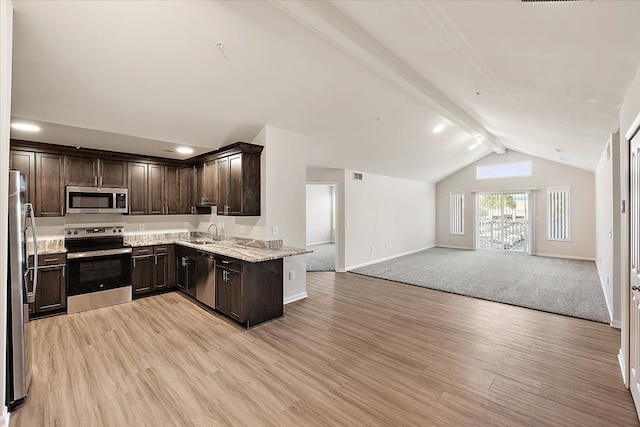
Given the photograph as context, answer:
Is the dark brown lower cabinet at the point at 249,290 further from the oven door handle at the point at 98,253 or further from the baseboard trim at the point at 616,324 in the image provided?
the baseboard trim at the point at 616,324

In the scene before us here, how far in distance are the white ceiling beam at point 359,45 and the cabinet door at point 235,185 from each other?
213 cm

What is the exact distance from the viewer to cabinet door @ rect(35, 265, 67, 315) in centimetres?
383

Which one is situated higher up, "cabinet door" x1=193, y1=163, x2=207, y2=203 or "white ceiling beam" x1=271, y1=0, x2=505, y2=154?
"white ceiling beam" x1=271, y1=0, x2=505, y2=154

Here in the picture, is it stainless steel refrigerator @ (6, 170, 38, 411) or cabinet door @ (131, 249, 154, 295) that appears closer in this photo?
stainless steel refrigerator @ (6, 170, 38, 411)

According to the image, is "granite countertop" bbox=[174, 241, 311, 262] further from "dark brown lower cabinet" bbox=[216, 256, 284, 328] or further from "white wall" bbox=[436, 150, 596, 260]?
"white wall" bbox=[436, 150, 596, 260]

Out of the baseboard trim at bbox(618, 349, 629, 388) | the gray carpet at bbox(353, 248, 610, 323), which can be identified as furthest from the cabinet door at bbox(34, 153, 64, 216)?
the baseboard trim at bbox(618, 349, 629, 388)

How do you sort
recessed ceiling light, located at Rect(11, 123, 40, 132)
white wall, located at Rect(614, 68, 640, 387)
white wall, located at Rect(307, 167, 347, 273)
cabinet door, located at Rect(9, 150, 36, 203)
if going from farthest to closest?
white wall, located at Rect(307, 167, 347, 273) → cabinet door, located at Rect(9, 150, 36, 203) → recessed ceiling light, located at Rect(11, 123, 40, 132) → white wall, located at Rect(614, 68, 640, 387)

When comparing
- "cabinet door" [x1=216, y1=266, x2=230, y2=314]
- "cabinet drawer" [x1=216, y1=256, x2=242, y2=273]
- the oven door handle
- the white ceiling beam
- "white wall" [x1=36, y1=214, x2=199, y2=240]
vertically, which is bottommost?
"cabinet door" [x1=216, y1=266, x2=230, y2=314]

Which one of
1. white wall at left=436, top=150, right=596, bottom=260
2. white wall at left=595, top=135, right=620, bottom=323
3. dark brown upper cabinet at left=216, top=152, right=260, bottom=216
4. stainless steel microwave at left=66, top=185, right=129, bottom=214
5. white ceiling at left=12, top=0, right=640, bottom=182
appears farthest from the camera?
white wall at left=436, top=150, right=596, bottom=260

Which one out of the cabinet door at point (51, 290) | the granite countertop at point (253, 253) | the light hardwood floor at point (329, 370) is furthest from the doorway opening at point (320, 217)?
the cabinet door at point (51, 290)

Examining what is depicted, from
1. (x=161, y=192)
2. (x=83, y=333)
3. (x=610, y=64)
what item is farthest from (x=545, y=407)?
(x=161, y=192)

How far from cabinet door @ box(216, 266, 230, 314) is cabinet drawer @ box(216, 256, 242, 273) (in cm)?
7

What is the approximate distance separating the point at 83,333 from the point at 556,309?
630 centimetres

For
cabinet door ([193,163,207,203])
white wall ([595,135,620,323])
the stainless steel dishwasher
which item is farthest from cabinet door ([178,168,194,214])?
white wall ([595,135,620,323])
